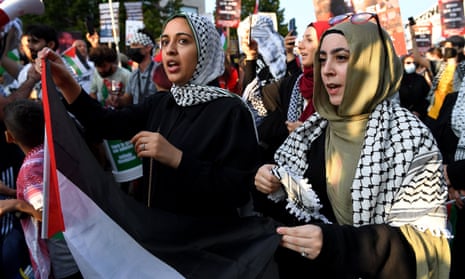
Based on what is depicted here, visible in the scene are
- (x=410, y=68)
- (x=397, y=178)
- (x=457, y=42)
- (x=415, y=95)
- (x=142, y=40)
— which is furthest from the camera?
(x=410, y=68)

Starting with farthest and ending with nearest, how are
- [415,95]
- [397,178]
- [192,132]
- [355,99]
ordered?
[415,95] → [192,132] → [355,99] → [397,178]

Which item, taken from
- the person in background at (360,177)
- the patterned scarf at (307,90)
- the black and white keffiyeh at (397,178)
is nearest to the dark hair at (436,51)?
the patterned scarf at (307,90)

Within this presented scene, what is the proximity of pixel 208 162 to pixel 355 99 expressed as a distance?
70 centimetres

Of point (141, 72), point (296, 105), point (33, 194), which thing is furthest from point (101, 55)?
point (33, 194)

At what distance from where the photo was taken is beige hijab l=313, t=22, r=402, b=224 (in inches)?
77.1

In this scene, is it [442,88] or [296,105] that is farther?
[442,88]

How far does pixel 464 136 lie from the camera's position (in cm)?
322

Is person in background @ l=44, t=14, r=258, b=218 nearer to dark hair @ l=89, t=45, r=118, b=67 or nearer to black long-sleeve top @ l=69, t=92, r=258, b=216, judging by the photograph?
black long-sleeve top @ l=69, t=92, r=258, b=216

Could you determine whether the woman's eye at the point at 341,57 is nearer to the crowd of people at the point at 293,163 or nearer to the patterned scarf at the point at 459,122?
the crowd of people at the point at 293,163

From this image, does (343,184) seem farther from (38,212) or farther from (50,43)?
(50,43)

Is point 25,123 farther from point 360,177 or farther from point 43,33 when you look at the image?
point 43,33

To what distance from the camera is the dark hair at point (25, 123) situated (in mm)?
2574

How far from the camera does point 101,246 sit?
1.88 metres

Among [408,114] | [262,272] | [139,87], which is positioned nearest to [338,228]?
[262,272]
